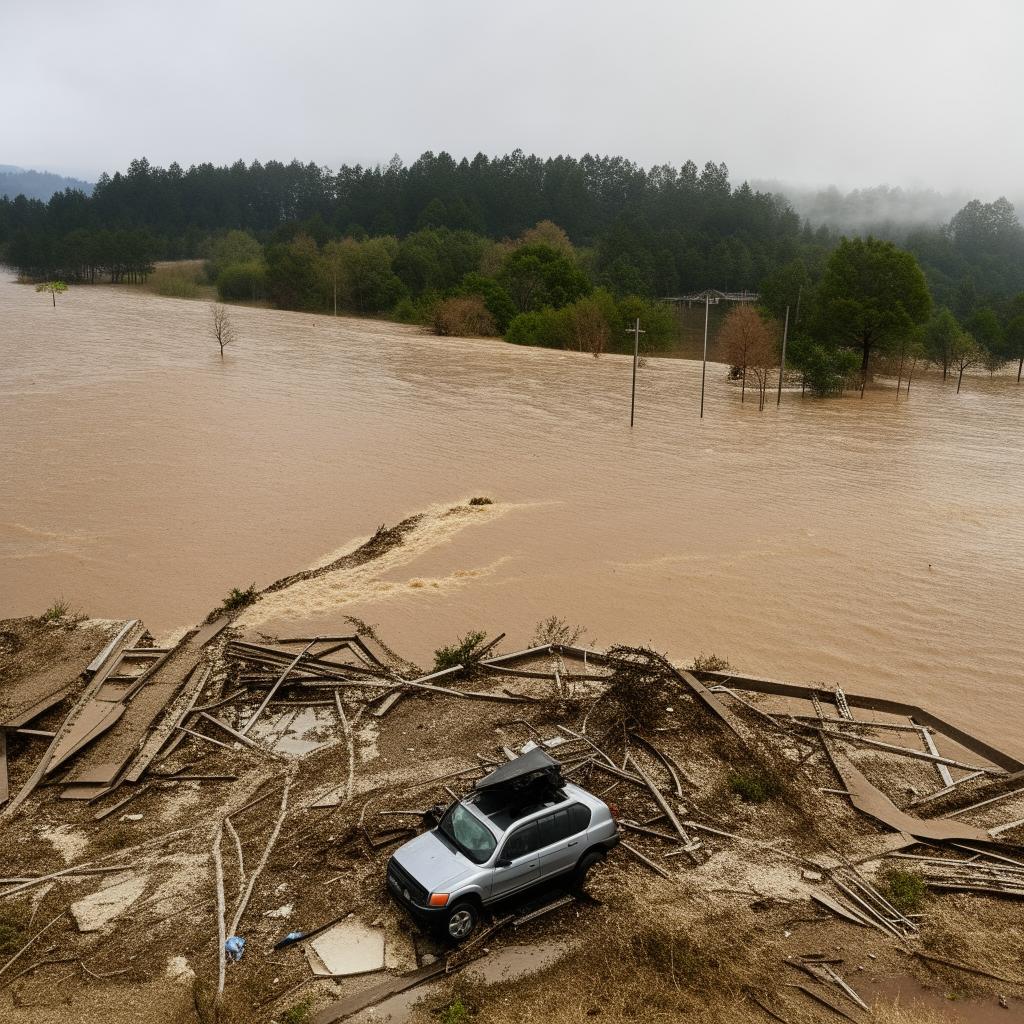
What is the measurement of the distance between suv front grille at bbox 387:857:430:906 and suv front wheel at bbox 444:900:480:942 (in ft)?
0.97

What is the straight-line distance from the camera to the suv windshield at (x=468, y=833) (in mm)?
9312

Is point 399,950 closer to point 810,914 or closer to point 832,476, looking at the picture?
point 810,914

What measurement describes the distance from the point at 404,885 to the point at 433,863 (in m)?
0.36

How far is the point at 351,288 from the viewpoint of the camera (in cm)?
11075

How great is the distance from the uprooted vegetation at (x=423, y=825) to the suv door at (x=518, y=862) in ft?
1.29

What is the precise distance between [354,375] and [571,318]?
91.6 feet

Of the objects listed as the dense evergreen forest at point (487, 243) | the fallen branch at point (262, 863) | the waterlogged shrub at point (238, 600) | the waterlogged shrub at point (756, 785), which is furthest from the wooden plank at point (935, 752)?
the dense evergreen forest at point (487, 243)

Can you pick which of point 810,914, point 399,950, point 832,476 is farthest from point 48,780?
point 832,476

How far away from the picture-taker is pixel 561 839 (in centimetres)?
962

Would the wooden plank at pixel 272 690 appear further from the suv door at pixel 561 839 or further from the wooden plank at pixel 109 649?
the suv door at pixel 561 839

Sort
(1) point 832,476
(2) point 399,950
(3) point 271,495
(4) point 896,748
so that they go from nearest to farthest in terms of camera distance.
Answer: (2) point 399,950, (4) point 896,748, (3) point 271,495, (1) point 832,476

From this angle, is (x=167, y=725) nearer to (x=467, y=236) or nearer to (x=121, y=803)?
(x=121, y=803)

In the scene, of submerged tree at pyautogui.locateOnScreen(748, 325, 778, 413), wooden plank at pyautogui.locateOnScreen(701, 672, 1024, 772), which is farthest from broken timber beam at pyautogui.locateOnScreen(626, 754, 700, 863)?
submerged tree at pyautogui.locateOnScreen(748, 325, 778, 413)

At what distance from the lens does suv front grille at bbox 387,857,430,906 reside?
8898 mm
